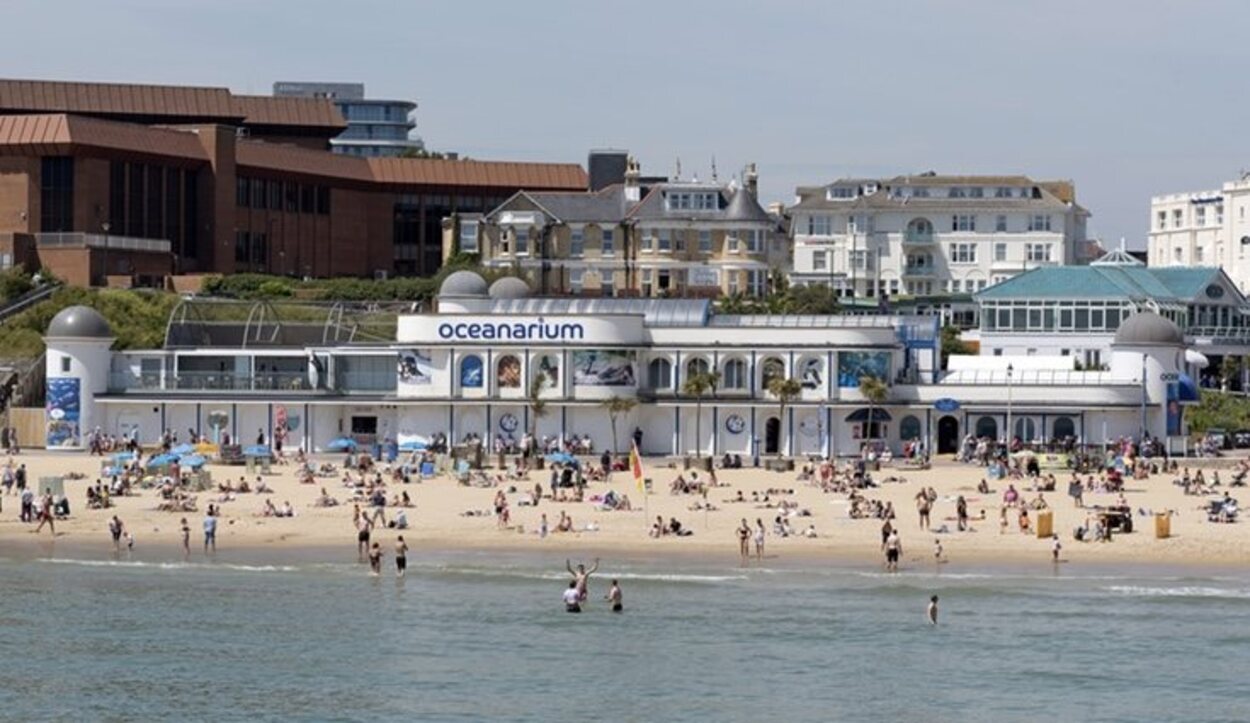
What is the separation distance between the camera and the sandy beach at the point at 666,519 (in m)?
66.8

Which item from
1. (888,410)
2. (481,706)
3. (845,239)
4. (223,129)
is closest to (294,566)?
(481,706)

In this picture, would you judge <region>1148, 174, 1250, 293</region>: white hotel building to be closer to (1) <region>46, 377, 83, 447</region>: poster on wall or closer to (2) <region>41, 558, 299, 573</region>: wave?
(1) <region>46, 377, 83, 447</region>: poster on wall

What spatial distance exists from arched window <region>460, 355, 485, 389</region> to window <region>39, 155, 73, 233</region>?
34.7 meters

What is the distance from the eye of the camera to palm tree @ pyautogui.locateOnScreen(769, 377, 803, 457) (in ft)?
289

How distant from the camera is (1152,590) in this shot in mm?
61062

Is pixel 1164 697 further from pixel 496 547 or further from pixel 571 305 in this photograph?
pixel 571 305

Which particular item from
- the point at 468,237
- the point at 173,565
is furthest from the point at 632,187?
the point at 173,565

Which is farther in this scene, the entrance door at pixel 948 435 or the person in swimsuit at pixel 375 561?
the entrance door at pixel 948 435

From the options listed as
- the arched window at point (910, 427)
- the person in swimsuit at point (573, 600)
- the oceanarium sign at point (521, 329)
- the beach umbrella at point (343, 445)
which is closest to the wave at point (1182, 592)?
the person in swimsuit at point (573, 600)

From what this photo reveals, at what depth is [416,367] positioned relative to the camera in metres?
90.4

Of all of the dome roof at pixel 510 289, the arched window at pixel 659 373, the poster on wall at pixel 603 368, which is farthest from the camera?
the dome roof at pixel 510 289

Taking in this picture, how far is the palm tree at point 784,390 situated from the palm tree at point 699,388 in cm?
194

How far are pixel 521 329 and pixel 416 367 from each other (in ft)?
12.5

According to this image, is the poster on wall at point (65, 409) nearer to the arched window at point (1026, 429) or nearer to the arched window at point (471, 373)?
the arched window at point (471, 373)
